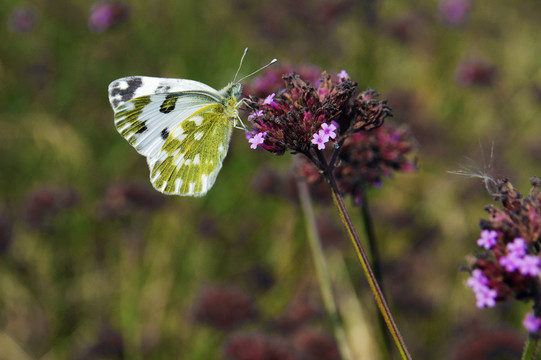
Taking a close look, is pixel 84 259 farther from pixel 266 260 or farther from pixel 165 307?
pixel 266 260

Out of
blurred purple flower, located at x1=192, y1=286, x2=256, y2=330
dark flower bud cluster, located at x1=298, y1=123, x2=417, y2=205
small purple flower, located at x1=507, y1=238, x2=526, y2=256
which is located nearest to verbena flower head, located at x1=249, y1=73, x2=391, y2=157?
dark flower bud cluster, located at x1=298, y1=123, x2=417, y2=205

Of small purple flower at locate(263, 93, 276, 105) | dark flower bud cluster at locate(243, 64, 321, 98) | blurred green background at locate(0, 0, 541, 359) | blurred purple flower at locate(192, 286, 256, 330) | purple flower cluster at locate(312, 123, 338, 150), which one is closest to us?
purple flower cluster at locate(312, 123, 338, 150)

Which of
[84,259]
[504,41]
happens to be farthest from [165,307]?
[504,41]

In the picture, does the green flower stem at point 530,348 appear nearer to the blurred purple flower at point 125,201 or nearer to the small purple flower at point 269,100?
the small purple flower at point 269,100

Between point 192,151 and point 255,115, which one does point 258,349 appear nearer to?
point 192,151

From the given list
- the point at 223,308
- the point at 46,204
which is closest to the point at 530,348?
the point at 223,308

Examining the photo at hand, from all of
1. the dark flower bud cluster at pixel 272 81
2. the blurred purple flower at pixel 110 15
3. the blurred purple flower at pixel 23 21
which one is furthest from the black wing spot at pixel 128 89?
the blurred purple flower at pixel 23 21

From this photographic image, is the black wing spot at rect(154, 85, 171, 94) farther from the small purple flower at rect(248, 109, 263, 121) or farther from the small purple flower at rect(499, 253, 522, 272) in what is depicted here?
the small purple flower at rect(499, 253, 522, 272)
